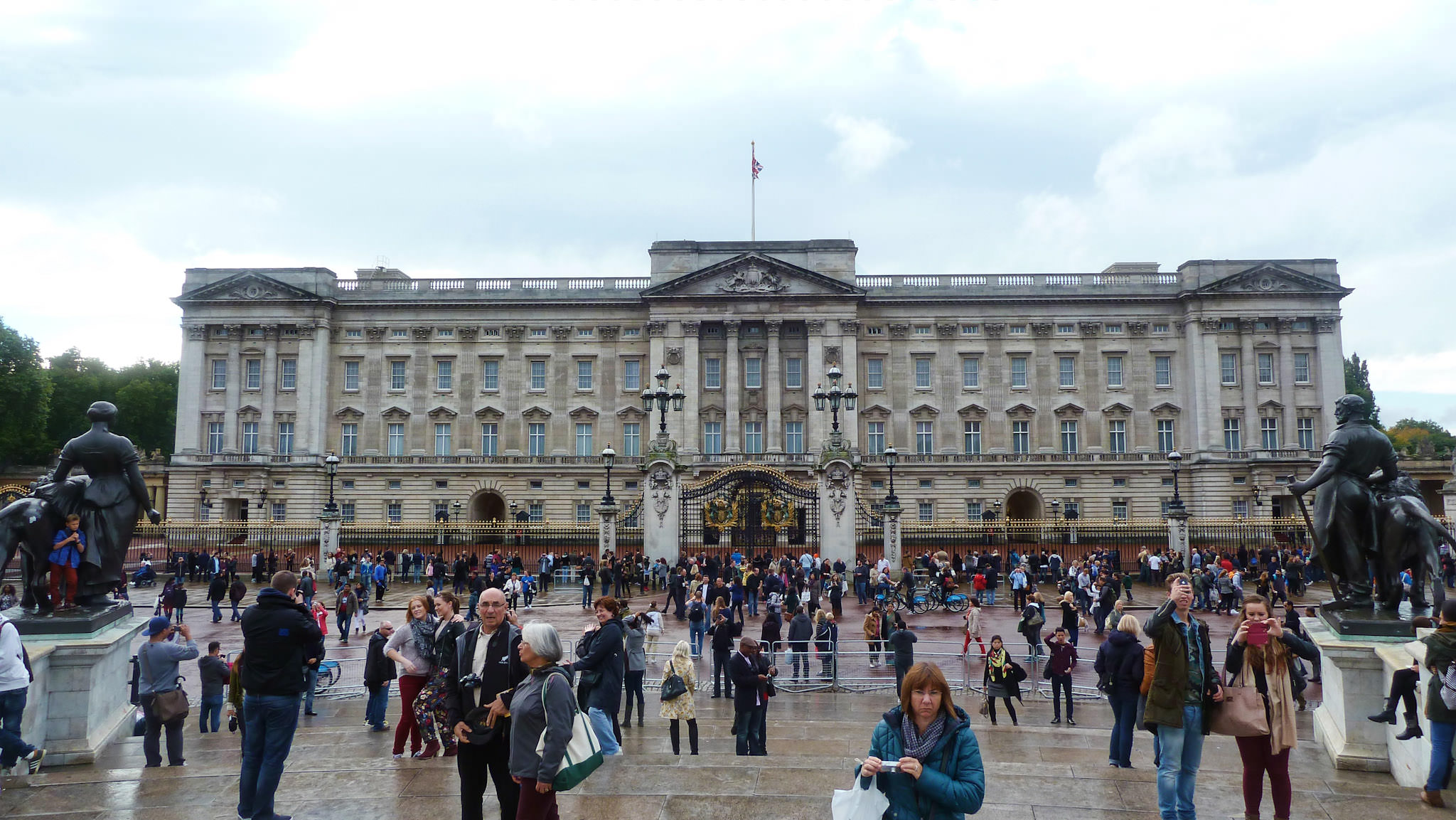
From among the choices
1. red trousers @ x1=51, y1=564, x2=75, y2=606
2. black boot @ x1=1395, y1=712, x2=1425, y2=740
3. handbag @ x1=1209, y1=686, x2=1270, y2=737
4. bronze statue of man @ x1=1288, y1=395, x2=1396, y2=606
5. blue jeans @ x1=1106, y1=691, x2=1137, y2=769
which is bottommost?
blue jeans @ x1=1106, y1=691, x2=1137, y2=769

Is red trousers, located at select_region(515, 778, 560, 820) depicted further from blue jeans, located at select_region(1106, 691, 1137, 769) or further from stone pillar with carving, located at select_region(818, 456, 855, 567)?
stone pillar with carving, located at select_region(818, 456, 855, 567)

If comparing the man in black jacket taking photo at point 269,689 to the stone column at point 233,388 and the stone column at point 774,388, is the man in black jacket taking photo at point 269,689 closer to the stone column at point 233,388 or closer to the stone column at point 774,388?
the stone column at point 774,388

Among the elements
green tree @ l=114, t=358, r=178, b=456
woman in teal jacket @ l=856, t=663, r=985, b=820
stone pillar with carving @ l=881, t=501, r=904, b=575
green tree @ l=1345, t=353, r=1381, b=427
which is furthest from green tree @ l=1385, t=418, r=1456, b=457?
green tree @ l=114, t=358, r=178, b=456

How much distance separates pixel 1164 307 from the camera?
184ft

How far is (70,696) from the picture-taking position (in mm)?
9625

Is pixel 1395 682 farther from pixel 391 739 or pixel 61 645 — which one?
pixel 61 645

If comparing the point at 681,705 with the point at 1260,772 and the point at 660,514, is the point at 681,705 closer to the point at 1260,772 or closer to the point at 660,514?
the point at 1260,772

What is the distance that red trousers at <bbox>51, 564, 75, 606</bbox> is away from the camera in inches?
408

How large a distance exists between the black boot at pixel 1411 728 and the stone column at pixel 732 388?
47173mm

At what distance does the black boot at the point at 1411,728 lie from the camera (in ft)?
26.1

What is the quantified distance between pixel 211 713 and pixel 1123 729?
11.3 meters

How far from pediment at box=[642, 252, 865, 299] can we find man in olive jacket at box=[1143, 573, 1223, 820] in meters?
48.5

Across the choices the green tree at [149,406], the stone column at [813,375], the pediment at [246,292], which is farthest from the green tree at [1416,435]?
the green tree at [149,406]

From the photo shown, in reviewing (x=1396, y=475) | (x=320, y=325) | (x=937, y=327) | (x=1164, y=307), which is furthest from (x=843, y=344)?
(x=1396, y=475)
